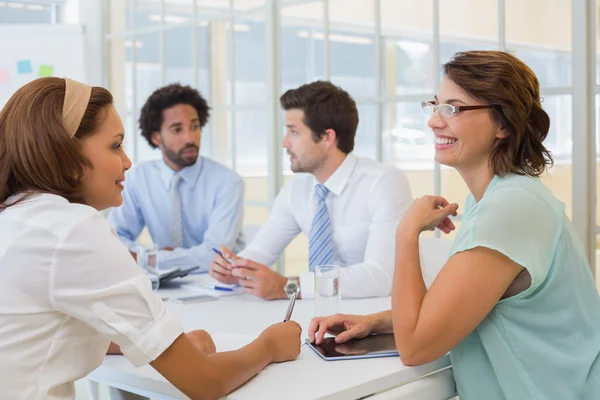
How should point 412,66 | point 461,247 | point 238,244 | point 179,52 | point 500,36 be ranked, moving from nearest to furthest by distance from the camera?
point 461,247 < point 500,36 < point 412,66 < point 238,244 < point 179,52

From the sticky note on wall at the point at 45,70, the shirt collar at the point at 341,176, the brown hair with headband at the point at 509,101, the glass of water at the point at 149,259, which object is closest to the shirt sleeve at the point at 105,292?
the brown hair with headband at the point at 509,101

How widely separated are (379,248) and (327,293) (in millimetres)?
561

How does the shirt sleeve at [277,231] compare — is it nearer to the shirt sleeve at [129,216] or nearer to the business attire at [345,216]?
the business attire at [345,216]

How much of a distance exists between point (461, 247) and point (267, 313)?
77 centimetres

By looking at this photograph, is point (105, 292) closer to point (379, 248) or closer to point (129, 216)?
point (379, 248)

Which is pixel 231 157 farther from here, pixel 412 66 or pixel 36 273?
pixel 36 273

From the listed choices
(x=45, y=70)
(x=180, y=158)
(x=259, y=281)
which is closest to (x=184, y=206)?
(x=180, y=158)

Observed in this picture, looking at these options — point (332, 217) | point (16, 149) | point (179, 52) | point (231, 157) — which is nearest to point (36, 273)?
point (16, 149)

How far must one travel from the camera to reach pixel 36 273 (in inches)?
46.2

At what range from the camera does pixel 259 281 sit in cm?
225

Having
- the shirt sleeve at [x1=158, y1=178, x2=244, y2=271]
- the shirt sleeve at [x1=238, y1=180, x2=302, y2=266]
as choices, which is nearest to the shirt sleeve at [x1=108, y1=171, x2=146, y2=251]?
the shirt sleeve at [x1=158, y1=178, x2=244, y2=271]

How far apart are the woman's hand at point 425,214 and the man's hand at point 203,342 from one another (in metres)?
0.48

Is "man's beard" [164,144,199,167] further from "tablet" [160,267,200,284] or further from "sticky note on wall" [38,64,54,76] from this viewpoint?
"sticky note on wall" [38,64,54,76]

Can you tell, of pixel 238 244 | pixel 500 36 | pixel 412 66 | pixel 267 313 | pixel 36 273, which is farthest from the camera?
pixel 238 244
